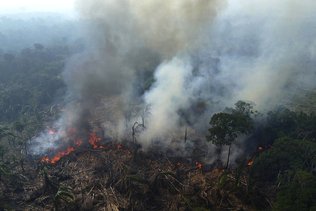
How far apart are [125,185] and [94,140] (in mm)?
10029

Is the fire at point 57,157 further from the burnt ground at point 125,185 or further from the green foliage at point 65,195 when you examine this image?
the green foliage at point 65,195

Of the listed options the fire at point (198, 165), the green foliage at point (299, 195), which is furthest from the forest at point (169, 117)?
the fire at point (198, 165)

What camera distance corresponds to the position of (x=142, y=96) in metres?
46.5

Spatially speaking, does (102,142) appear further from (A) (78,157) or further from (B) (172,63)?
(B) (172,63)

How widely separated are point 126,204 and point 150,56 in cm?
3315

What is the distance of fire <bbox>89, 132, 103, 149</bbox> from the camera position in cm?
3723

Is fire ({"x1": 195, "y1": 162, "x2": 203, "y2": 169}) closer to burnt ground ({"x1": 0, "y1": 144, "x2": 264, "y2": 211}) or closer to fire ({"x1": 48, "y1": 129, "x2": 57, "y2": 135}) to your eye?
burnt ground ({"x1": 0, "y1": 144, "x2": 264, "y2": 211})

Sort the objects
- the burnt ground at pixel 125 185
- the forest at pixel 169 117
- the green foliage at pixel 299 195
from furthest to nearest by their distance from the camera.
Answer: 1. the forest at pixel 169 117
2. the burnt ground at pixel 125 185
3. the green foliage at pixel 299 195

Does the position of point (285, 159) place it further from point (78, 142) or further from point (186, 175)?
point (78, 142)

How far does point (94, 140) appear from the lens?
126 feet

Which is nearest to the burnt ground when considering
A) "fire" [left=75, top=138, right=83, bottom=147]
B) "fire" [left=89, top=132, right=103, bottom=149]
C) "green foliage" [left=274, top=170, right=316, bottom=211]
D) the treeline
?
the treeline

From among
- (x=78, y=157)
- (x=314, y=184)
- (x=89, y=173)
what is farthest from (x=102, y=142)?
(x=314, y=184)

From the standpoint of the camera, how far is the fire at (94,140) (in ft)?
122

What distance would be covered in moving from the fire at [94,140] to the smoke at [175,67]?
4.89 feet
